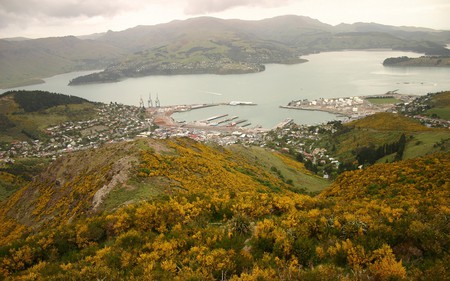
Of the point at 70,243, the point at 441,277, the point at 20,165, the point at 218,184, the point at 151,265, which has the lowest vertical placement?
the point at 20,165

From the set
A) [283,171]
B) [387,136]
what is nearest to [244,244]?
A: [283,171]

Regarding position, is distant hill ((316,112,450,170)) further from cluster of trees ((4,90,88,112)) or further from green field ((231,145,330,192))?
cluster of trees ((4,90,88,112))

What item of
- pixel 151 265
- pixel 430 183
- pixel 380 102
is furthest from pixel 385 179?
pixel 380 102

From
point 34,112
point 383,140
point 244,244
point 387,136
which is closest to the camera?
point 244,244

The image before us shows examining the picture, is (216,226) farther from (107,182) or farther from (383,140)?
(383,140)

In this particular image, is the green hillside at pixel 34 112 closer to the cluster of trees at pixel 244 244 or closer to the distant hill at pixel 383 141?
the distant hill at pixel 383 141

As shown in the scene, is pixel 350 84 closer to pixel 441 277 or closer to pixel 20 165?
pixel 20 165
